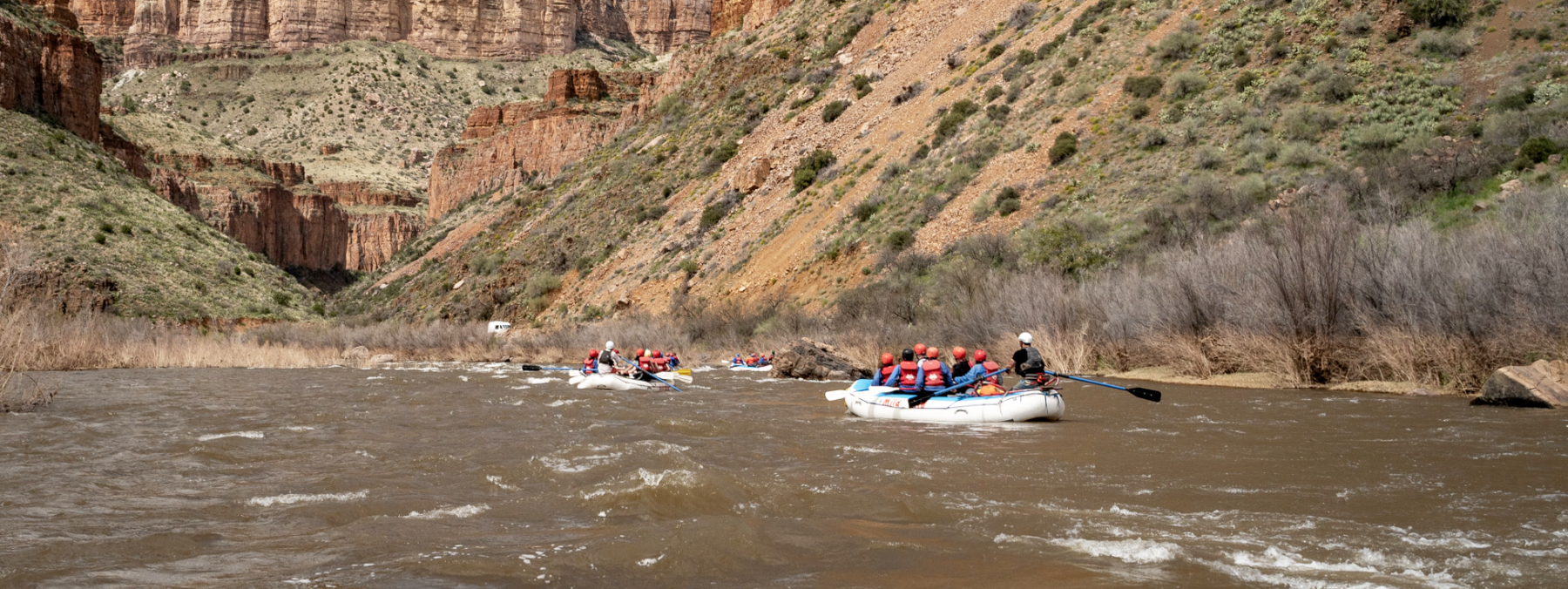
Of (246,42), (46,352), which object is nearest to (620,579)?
(46,352)

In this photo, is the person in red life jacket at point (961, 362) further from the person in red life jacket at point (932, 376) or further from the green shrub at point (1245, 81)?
the green shrub at point (1245, 81)

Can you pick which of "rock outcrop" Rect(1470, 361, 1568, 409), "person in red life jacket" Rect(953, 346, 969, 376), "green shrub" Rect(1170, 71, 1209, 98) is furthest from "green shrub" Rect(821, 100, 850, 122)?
"rock outcrop" Rect(1470, 361, 1568, 409)

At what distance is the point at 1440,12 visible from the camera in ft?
99.1

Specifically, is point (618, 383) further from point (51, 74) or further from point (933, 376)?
point (51, 74)

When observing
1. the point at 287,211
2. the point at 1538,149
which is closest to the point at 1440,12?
the point at 1538,149

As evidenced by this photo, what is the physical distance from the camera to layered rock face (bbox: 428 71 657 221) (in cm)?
7842

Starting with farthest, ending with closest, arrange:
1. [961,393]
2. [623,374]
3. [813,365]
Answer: [813,365], [623,374], [961,393]

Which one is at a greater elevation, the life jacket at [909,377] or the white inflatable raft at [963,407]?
the life jacket at [909,377]

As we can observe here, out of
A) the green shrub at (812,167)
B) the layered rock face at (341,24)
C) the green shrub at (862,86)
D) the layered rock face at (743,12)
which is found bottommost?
the green shrub at (812,167)

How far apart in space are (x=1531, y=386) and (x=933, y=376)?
7996mm

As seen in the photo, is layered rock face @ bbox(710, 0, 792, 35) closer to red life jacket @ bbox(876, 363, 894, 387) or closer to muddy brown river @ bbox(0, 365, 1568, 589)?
red life jacket @ bbox(876, 363, 894, 387)

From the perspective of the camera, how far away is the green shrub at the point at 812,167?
42094 millimetres

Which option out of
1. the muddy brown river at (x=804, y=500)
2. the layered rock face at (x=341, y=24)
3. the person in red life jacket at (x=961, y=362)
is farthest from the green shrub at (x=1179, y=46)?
the layered rock face at (x=341, y=24)

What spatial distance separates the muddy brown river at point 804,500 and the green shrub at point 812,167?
25.8 metres
